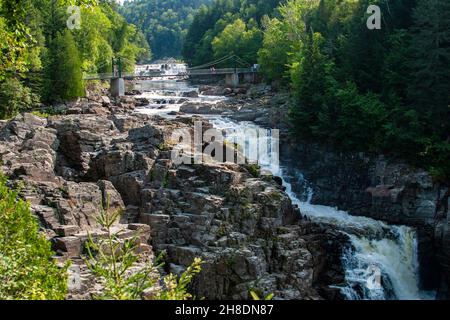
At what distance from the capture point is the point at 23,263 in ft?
42.3

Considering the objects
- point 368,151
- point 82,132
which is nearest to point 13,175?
point 82,132

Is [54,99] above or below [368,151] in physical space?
above

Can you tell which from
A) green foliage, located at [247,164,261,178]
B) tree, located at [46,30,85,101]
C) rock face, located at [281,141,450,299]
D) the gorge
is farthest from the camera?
tree, located at [46,30,85,101]

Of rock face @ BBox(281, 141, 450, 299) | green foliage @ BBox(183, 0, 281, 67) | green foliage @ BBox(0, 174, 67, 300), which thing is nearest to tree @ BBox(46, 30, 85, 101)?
rock face @ BBox(281, 141, 450, 299)

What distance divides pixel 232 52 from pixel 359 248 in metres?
64.0

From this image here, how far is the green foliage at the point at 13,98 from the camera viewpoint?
48125 millimetres

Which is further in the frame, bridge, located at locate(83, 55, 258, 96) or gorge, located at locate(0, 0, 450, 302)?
bridge, located at locate(83, 55, 258, 96)

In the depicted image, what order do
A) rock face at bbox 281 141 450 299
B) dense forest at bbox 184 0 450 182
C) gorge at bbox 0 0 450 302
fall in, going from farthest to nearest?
dense forest at bbox 184 0 450 182
rock face at bbox 281 141 450 299
gorge at bbox 0 0 450 302

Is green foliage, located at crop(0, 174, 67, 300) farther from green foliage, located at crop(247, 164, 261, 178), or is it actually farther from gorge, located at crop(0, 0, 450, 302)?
green foliage, located at crop(247, 164, 261, 178)

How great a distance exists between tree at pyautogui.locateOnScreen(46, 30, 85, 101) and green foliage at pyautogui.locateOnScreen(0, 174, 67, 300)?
39.8 metres

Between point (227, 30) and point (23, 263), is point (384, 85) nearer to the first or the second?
point (23, 263)

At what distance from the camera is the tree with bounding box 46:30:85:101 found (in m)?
55.2

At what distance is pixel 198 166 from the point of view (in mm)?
30078

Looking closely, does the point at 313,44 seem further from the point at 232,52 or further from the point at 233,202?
the point at 232,52
